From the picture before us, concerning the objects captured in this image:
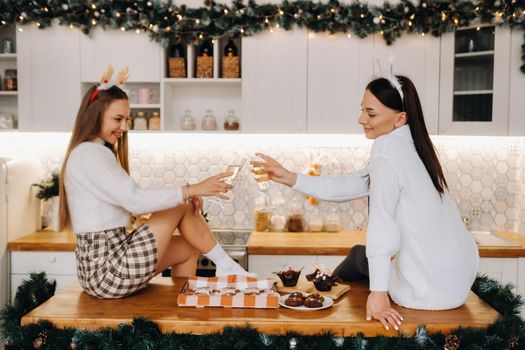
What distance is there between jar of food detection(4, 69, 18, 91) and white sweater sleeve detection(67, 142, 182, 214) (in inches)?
76.1

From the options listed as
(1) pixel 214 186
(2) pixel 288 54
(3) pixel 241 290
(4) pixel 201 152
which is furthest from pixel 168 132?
(3) pixel 241 290

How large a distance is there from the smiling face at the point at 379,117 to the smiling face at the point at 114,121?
1118mm

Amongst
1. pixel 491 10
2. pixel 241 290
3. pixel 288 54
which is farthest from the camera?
pixel 288 54

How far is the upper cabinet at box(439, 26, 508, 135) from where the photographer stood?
374cm

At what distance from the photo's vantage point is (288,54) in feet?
12.9

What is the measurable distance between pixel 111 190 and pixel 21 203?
1.61 m

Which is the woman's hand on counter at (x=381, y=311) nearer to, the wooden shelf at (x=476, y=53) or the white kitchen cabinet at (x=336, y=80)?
the white kitchen cabinet at (x=336, y=80)

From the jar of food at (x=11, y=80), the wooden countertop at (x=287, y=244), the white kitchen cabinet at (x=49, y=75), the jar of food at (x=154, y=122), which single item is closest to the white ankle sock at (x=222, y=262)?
the wooden countertop at (x=287, y=244)

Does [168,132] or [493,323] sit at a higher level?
[168,132]

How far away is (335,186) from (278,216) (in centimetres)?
150

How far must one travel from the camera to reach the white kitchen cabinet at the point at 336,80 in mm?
3908

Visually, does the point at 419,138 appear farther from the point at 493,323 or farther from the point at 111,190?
the point at 111,190

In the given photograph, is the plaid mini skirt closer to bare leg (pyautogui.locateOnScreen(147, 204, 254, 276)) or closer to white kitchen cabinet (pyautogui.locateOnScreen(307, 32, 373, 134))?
bare leg (pyautogui.locateOnScreen(147, 204, 254, 276))

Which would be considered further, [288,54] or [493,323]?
[288,54]
